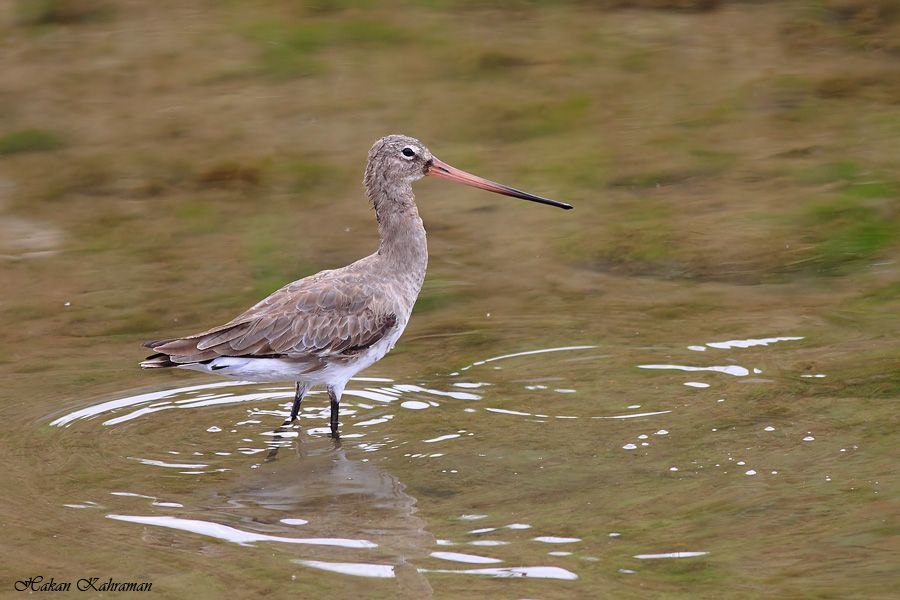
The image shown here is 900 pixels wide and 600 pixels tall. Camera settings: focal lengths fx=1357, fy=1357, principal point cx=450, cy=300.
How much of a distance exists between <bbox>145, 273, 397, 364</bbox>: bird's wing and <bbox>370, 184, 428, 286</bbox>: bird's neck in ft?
1.09

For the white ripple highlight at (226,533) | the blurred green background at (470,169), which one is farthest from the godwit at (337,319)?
the white ripple highlight at (226,533)

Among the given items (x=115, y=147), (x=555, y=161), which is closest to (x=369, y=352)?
(x=555, y=161)

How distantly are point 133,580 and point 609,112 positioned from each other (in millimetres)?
8336

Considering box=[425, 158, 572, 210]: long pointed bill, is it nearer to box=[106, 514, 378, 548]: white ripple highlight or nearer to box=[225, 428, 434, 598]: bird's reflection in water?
box=[225, 428, 434, 598]: bird's reflection in water

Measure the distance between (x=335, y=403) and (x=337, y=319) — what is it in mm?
526

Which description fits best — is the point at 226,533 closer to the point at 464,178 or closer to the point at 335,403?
the point at 335,403

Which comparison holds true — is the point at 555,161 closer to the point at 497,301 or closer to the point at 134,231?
the point at 497,301

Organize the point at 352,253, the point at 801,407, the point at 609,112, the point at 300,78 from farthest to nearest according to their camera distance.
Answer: the point at 300,78
the point at 609,112
the point at 352,253
the point at 801,407

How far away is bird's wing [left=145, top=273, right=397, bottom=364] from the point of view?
325 inches

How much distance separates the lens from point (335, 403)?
8.46 meters

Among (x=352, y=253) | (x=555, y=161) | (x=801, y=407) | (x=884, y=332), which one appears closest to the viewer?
(x=801, y=407)

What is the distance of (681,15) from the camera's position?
49.1 feet

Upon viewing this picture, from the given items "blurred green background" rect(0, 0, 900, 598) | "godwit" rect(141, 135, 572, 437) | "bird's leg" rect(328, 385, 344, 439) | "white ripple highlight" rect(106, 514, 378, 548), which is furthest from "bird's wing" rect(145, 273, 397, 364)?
"white ripple highlight" rect(106, 514, 378, 548)

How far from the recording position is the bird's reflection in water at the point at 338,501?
21.8ft
